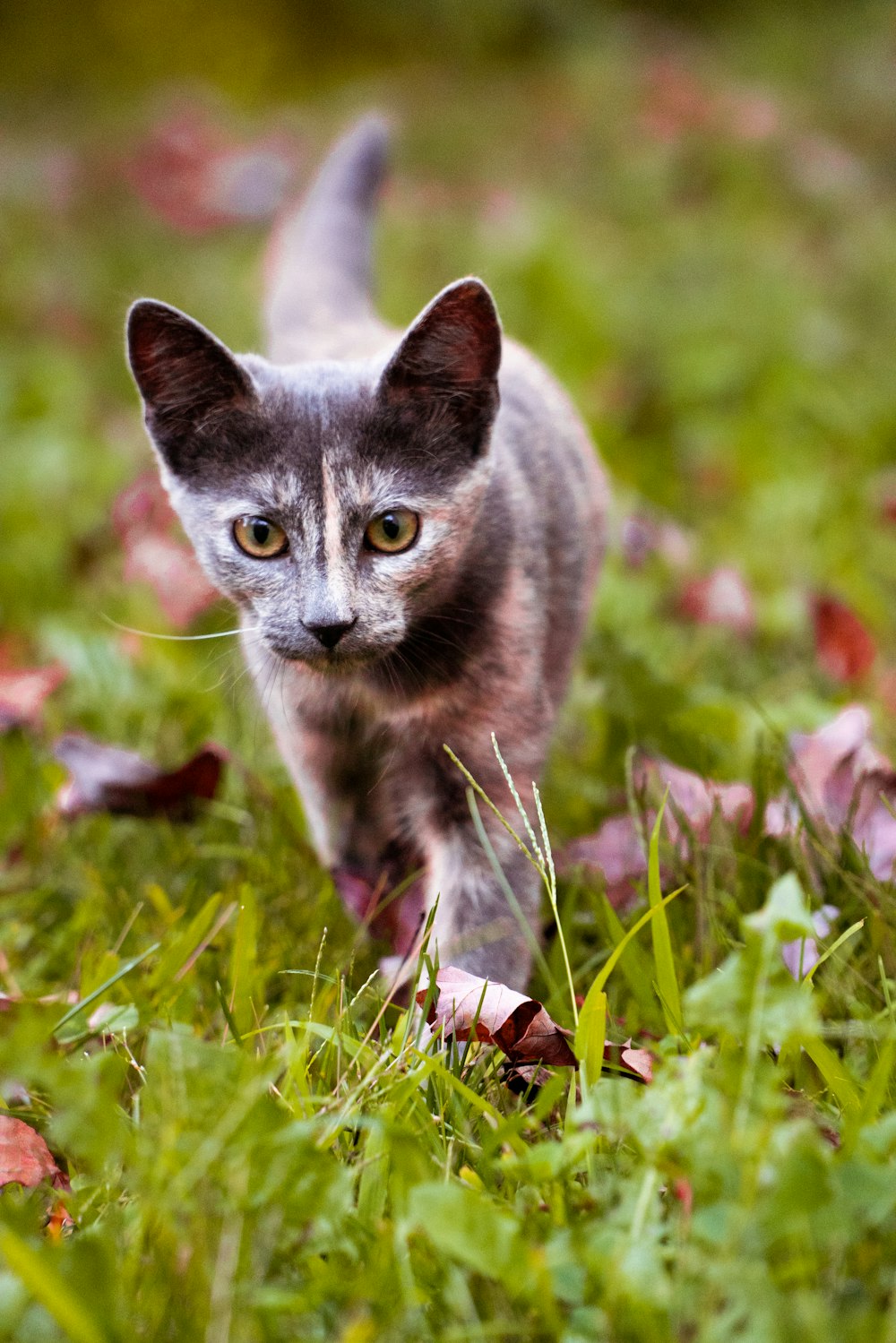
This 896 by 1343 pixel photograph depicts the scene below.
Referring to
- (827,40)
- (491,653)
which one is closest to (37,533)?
(491,653)

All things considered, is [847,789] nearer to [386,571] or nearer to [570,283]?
[386,571]

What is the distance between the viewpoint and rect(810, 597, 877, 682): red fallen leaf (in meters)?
3.09

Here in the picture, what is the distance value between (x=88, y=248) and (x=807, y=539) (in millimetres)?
4262

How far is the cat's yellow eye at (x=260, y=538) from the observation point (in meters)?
1.95

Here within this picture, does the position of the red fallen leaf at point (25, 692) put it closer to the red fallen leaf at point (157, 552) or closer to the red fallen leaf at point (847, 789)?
the red fallen leaf at point (157, 552)

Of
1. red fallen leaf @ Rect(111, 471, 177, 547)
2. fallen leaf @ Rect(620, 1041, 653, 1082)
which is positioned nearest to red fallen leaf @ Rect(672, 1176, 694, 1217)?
fallen leaf @ Rect(620, 1041, 653, 1082)

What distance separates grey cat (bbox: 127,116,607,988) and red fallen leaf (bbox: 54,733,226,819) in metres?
0.16

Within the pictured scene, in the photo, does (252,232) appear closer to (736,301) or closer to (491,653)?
(736,301)

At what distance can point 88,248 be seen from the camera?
6500mm

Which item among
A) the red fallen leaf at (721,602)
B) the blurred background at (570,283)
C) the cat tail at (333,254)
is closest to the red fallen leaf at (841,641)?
the blurred background at (570,283)

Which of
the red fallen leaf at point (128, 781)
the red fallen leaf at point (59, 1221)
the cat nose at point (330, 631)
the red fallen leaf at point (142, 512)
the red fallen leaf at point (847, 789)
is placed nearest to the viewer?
the red fallen leaf at point (59, 1221)

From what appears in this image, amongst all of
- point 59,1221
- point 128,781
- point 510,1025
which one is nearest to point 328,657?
point 510,1025

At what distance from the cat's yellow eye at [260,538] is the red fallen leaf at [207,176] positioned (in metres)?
5.66

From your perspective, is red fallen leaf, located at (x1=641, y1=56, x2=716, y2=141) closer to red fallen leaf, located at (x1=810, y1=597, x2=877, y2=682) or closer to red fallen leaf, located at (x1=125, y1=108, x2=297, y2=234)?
red fallen leaf, located at (x1=125, y1=108, x2=297, y2=234)
